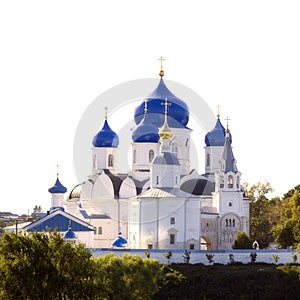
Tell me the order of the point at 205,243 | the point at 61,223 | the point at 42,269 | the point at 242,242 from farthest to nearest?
1. the point at 205,243
2. the point at 61,223
3. the point at 242,242
4. the point at 42,269

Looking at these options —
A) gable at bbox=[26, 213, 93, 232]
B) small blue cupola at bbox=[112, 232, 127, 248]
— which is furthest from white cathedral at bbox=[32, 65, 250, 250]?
small blue cupola at bbox=[112, 232, 127, 248]

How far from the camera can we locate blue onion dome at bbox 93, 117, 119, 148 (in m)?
48.8

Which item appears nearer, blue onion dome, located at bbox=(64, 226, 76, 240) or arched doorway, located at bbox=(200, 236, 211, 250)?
blue onion dome, located at bbox=(64, 226, 76, 240)

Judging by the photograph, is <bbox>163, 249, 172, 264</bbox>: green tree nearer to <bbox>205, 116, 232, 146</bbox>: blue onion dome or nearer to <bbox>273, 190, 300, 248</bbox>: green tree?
<bbox>273, 190, 300, 248</bbox>: green tree

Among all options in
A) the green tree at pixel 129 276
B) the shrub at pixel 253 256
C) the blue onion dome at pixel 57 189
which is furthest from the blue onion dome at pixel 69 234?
the blue onion dome at pixel 57 189

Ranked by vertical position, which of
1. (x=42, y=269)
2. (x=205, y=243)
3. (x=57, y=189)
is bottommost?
(x=42, y=269)

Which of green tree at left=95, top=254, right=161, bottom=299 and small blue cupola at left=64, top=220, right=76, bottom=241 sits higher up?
small blue cupola at left=64, top=220, right=76, bottom=241

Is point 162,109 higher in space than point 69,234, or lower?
higher

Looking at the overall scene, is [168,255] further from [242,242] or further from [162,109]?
[162,109]

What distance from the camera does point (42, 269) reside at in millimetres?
24156

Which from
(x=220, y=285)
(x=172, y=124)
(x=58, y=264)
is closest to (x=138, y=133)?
(x=172, y=124)

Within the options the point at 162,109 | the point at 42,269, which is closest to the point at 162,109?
the point at 162,109

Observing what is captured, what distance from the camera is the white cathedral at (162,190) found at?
42594mm

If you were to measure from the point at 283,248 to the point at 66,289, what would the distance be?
21.7 metres
